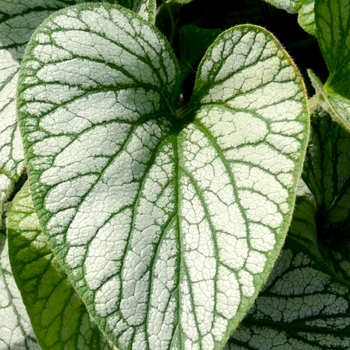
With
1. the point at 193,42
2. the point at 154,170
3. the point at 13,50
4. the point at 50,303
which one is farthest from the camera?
the point at 193,42

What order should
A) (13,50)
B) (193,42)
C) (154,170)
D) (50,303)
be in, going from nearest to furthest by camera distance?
(154,170) < (50,303) < (13,50) < (193,42)

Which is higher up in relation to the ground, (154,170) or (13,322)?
(154,170)

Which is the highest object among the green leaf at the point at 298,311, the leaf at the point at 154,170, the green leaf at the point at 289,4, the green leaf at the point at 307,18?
the green leaf at the point at 289,4

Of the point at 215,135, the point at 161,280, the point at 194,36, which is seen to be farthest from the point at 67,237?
the point at 194,36

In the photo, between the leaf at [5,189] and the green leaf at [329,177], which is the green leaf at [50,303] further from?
the green leaf at [329,177]

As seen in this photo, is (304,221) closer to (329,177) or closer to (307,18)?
(329,177)

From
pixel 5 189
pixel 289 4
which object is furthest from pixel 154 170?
pixel 289 4

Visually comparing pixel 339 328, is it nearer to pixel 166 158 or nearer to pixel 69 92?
pixel 166 158

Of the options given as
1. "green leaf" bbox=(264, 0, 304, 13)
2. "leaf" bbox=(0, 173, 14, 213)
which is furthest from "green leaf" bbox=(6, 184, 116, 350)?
"green leaf" bbox=(264, 0, 304, 13)

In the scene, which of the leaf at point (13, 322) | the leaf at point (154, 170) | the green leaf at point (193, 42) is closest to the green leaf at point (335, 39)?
the leaf at point (154, 170)
